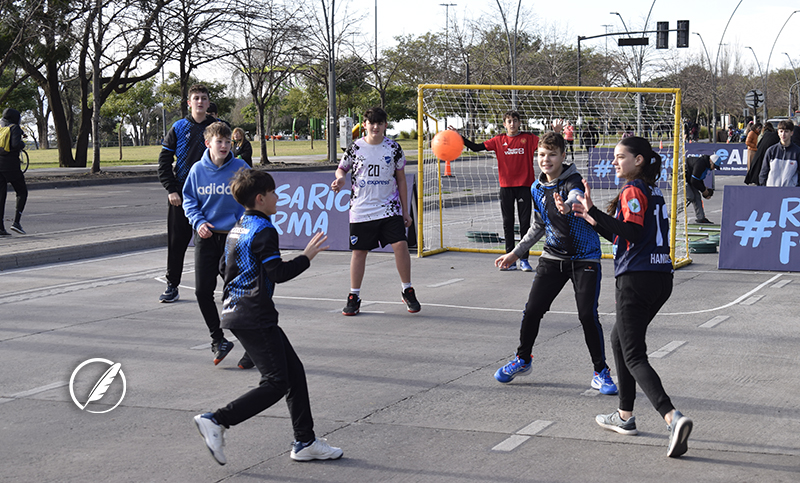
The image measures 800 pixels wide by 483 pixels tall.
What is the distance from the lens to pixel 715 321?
7.76m

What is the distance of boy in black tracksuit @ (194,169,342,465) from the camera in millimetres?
4258

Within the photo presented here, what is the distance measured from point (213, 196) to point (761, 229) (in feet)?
23.2

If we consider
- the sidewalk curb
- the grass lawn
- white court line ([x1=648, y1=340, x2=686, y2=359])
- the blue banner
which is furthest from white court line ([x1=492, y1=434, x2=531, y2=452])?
the grass lawn

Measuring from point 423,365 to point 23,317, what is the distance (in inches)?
159

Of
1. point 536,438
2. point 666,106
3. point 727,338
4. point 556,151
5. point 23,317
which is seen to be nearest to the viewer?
point 536,438

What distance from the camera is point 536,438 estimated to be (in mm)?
4676

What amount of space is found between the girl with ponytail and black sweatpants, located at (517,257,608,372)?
909 millimetres

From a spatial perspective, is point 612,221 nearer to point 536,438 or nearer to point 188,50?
point 536,438

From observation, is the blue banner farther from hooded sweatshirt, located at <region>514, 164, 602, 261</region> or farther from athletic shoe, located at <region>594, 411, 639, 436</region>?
athletic shoe, located at <region>594, 411, 639, 436</region>

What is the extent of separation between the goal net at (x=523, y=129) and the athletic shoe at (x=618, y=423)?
645 centimetres

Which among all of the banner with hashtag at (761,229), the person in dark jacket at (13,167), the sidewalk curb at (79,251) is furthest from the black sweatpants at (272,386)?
the person in dark jacket at (13,167)

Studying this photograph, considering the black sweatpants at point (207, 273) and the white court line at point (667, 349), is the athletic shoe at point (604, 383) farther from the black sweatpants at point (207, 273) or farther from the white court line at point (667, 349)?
the black sweatpants at point (207, 273)

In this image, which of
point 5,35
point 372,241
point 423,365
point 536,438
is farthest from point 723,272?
point 5,35

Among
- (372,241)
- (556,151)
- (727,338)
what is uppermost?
(556,151)
